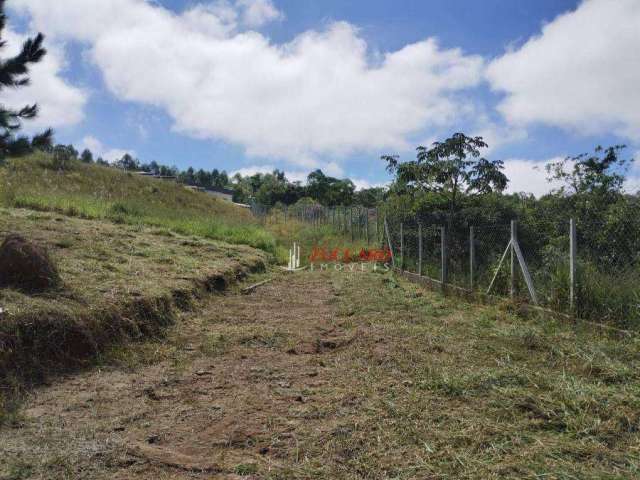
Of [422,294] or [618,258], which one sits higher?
[618,258]

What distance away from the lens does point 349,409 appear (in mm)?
3082

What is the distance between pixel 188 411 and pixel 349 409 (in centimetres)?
110

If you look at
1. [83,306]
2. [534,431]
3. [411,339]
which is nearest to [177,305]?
[83,306]

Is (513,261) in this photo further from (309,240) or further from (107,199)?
(107,199)

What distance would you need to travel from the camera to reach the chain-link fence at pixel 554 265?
16.4 feet

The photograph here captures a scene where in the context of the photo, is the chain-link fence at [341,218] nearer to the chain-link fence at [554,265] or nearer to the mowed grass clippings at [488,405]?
the chain-link fence at [554,265]

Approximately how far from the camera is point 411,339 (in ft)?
15.9

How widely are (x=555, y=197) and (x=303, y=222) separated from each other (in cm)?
1744

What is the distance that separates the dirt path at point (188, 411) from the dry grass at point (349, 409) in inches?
0.5

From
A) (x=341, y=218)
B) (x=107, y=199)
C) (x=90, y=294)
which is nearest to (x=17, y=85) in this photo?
(x=90, y=294)

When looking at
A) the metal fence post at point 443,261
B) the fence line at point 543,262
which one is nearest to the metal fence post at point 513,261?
the fence line at point 543,262

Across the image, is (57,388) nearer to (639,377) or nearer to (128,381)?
(128,381)

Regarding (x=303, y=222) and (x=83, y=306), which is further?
(x=303, y=222)

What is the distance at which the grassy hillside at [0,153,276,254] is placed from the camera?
41.4 ft
